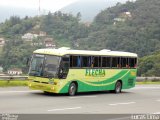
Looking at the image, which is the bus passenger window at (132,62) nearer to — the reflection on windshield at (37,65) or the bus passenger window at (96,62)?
the bus passenger window at (96,62)

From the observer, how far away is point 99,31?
12731 cm

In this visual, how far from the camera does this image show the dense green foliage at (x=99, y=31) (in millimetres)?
105562

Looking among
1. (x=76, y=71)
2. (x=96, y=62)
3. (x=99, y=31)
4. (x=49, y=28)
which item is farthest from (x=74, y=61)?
(x=49, y=28)

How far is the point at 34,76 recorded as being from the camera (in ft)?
74.0

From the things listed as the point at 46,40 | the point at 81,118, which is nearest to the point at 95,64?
the point at 81,118

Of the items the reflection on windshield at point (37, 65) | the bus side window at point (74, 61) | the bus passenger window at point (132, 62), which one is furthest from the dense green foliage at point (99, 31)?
the reflection on windshield at point (37, 65)

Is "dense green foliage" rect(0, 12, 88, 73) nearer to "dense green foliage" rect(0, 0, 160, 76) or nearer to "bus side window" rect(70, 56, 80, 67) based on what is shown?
"dense green foliage" rect(0, 0, 160, 76)

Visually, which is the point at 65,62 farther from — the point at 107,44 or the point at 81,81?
the point at 107,44

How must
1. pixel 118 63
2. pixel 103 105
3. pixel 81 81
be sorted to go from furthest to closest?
pixel 118 63, pixel 81 81, pixel 103 105

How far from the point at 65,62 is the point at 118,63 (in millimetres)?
5459

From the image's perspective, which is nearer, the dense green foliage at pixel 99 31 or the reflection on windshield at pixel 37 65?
the reflection on windshield at pixel 37 65

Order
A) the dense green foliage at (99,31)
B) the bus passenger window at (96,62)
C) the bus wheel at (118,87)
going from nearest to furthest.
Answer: the bus passenger window at (96,62)
the bus wheel at (118,87)
the dense green foliage at (99,31)

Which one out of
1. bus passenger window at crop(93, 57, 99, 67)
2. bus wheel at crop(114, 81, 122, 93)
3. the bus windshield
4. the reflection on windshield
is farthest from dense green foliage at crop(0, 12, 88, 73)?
the bus windshield

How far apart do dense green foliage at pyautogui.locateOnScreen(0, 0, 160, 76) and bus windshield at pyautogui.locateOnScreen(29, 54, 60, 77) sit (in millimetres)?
Result: 59839
